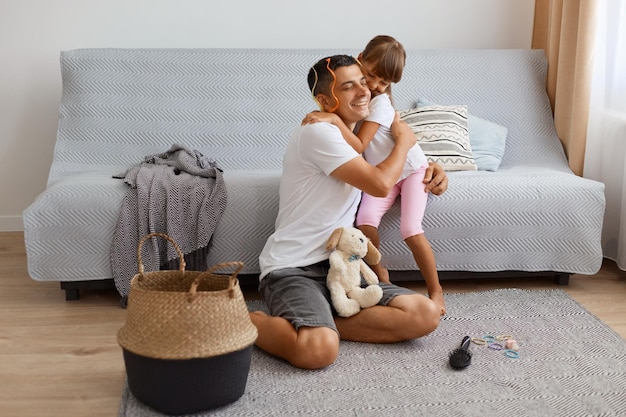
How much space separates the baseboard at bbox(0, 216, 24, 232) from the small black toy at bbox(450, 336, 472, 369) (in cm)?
225

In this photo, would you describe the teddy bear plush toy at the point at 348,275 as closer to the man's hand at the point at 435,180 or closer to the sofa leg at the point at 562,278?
the man's hand at the point at 435,180

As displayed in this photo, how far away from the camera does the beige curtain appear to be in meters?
3.12

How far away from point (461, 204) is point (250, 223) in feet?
2.39

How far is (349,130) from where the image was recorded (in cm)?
236

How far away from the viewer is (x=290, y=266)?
2320 mm

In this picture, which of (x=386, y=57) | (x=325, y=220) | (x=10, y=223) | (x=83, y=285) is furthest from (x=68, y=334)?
(x=10, y=223)

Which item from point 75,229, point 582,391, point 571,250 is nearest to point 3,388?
point 75,229

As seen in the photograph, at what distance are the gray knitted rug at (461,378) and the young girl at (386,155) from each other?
24cm

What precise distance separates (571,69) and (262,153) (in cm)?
131

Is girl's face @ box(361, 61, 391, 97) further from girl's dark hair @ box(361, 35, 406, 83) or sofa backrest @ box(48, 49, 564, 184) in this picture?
sofa backrest @ box(48, 49, 564, 184)

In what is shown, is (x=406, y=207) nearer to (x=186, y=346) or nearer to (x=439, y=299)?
(x=439, y=299)

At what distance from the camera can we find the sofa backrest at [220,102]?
10.2 feet

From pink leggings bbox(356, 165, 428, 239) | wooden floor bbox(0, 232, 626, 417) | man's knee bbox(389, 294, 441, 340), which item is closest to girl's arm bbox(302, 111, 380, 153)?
pink leggings bbox(356, 165, 428, 239)

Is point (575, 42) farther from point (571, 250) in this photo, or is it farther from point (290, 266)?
point (290, 266)
